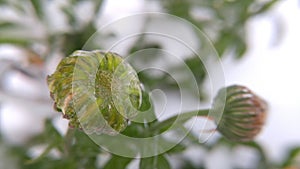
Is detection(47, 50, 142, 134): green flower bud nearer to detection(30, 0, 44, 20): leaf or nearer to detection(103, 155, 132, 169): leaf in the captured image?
detection(103, 155, 132, 169): leaf

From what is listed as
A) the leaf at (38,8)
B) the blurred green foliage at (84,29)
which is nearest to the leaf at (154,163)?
the blurred green foliage at (84,29)

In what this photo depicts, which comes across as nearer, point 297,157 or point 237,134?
point 237,134

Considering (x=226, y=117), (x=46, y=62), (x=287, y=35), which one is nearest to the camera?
(x=226, y=117)

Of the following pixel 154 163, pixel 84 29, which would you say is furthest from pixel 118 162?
pixel 84 29

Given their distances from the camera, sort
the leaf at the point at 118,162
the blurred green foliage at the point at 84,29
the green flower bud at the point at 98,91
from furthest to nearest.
Result: 1. the blurred green foliage at the point at 84,29
2. the leaf at the point at 118,162
3. the green flower bud at the point at 98,91

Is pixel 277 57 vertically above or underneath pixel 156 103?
underneath

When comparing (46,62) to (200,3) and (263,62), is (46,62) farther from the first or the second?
(263,62)

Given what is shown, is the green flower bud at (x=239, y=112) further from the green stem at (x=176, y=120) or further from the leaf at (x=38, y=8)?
the leaf at (x=38, y=8)

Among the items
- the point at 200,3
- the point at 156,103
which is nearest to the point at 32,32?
the point at 200,3

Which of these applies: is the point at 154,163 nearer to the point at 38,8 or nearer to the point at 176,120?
the point at 176,120
